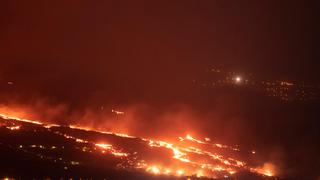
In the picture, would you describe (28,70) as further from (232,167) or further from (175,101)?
(232,167)

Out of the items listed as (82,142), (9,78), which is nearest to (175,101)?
(9,78)

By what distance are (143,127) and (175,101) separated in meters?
26.2

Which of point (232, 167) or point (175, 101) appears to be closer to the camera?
point (232, 167)

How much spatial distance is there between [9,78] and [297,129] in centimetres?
4553

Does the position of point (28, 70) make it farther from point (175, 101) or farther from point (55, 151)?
point (55, 151)

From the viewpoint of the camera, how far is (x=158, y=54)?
147625 millimetres

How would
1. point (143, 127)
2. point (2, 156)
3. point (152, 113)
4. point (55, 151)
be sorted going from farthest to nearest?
point (152, 113) → point (143, 127) → point (55, 151) → point (2, 156)

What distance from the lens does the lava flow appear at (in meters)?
30.7

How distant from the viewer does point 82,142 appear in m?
32.4

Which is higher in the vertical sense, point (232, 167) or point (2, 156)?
point (232, 167)

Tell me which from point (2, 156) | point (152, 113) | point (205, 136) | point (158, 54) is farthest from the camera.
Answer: point (158, 54)

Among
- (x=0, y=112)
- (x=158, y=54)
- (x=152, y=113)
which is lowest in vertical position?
(x=0, y=112)

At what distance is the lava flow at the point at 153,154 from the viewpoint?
1210 inches

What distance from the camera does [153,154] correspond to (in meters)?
34.0
